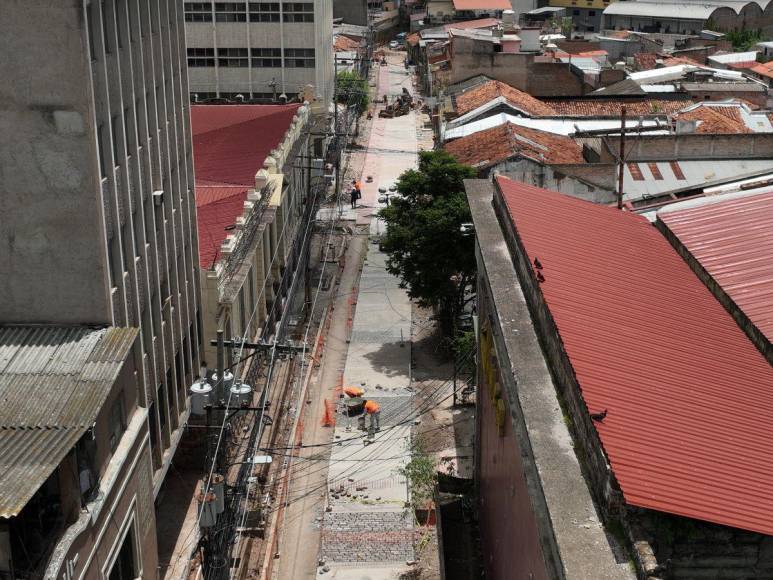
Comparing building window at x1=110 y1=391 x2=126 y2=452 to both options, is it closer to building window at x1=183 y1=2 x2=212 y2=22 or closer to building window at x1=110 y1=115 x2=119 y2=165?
building window at x1=110 y1=115 x2=119 y2=165

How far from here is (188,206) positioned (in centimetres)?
3139

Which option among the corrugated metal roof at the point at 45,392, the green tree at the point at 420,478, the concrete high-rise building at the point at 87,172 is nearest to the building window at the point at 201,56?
the concrete high-rise building at the point at 87,172

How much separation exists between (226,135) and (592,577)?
4167cm

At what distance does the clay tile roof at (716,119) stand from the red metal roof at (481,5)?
243 feet

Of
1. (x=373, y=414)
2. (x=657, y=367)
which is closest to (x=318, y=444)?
(x=373, y=414)

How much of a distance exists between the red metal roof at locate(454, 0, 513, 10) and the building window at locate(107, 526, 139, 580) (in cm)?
11984

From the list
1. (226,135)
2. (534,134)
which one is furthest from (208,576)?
(534,134)

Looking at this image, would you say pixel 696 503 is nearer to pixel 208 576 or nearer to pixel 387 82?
pixel 208 576

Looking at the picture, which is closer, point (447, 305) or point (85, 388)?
point (85, 388)

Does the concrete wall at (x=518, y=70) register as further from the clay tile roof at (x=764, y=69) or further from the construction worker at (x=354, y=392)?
the construction worker at (x=354, y=392)

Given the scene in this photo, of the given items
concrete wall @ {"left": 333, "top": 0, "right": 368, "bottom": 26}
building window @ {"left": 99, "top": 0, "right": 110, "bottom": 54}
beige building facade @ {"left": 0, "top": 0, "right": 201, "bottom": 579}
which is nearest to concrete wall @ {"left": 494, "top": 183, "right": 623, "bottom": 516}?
beige building facade @ {"left": 0, "top": 0, "right": 201, "bottom": 579}

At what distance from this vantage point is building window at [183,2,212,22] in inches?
2589

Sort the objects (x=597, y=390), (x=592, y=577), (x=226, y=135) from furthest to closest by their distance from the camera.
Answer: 1. (x=226, y=135)
2. (x=597, y=390)
3. (x=592, y=577)

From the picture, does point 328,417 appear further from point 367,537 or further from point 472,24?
point 472,24
